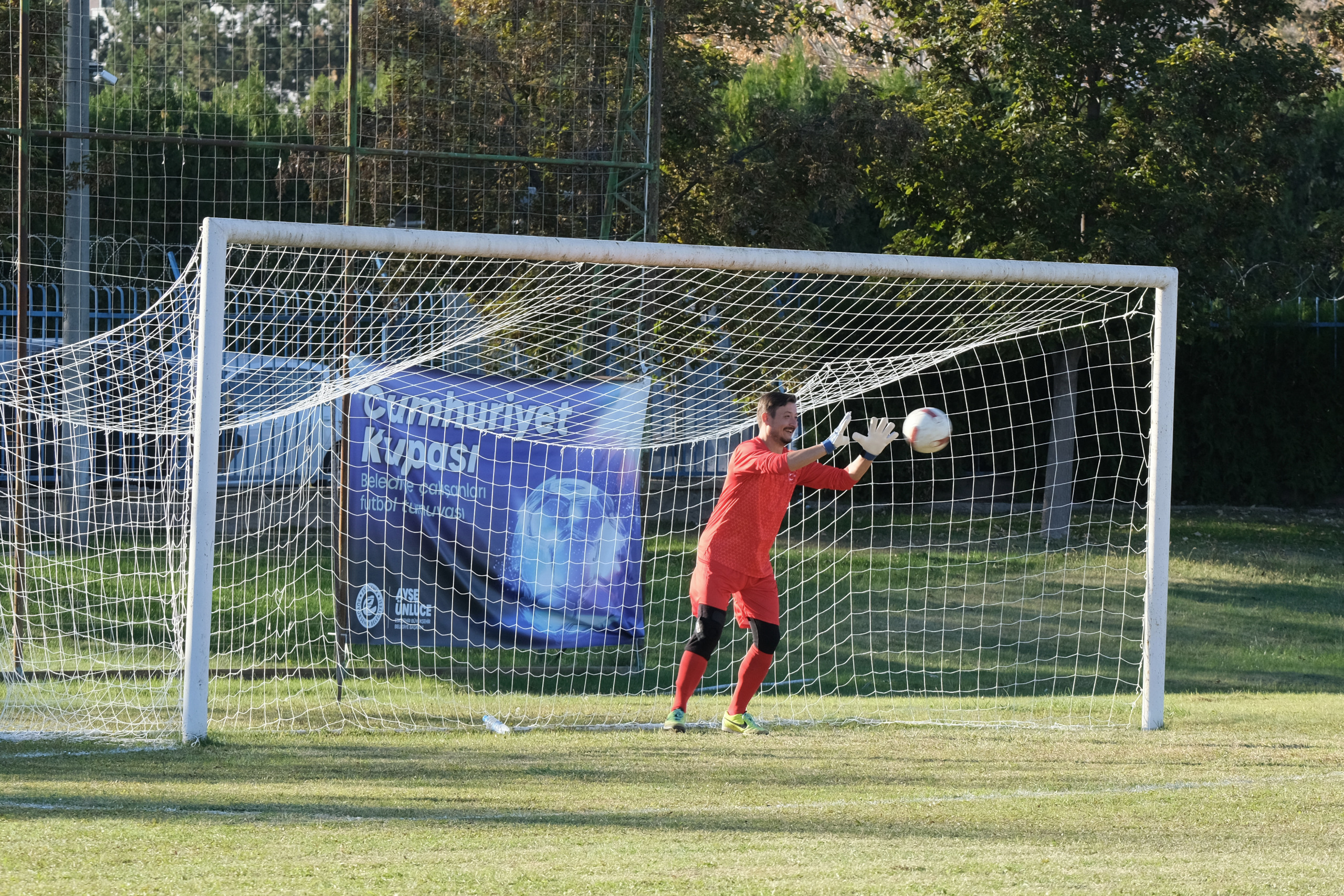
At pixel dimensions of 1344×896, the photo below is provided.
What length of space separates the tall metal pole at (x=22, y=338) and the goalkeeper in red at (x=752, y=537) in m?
4.29

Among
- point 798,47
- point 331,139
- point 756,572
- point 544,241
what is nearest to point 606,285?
point 544,241

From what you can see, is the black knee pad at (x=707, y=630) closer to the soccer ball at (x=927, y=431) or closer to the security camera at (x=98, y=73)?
the soccer ball at (x=927, y=431)

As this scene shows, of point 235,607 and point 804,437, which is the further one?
point 804,437

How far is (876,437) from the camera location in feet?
25.6

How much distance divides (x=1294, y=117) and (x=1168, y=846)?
15335 mm

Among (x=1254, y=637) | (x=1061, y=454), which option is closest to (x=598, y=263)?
(x=1254, y=637)

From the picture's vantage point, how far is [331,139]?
12.6 m

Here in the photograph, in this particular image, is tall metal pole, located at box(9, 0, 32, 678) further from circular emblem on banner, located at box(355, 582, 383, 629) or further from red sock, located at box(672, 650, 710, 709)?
red sock, located at box(672, 650, 710, 709)

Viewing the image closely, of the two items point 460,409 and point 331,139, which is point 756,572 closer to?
point 460,409

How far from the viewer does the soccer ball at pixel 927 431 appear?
7.93 meters

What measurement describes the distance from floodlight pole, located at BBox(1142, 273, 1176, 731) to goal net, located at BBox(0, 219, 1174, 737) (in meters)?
0.02

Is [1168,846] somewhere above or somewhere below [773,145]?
below

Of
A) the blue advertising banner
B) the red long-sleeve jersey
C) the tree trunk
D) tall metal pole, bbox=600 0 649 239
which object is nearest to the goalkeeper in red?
the red long-sleeve jersey

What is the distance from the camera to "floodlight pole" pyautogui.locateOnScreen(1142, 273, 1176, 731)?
28.1ft
